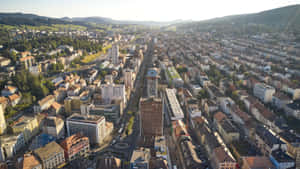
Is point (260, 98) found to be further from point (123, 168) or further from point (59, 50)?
point (59, 50)

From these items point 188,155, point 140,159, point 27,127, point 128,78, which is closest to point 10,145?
point 27,127

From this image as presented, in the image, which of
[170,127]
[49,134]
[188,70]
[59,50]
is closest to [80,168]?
[49,134]

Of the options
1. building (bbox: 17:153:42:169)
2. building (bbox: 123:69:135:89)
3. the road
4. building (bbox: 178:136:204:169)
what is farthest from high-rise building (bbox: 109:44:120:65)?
building (bbox: 17:153:42:169)

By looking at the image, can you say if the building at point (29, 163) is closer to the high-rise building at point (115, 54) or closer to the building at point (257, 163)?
the building at point (257, 163)

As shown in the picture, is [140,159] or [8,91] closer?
[140,159]

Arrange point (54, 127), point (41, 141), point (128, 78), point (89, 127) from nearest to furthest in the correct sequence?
point (41, 141), point (89, 127), point (54, 127), point (128, 78)

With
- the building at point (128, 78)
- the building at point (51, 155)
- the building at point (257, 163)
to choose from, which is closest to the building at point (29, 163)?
the building at point (51, 155)

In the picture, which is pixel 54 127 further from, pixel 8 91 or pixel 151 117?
pixel 8 91
